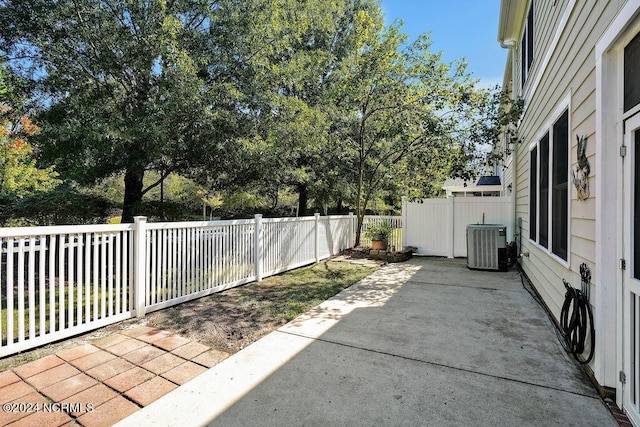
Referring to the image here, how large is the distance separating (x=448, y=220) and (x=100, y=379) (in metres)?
8.37

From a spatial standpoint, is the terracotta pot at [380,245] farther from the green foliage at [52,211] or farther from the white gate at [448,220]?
the green foliage at [52,211]

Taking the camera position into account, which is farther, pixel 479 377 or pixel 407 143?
pixel 407 143

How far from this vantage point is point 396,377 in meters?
Answer: 2.67

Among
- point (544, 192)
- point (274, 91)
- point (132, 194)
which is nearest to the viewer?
point (544, 192)

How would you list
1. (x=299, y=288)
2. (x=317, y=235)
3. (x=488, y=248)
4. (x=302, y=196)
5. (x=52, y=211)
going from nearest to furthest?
1. (x=299, y=288)
2. (x=488, y=248)
3. (x=52, y=211)
4. (x=317, y=235)
5. (x=302, y=196)

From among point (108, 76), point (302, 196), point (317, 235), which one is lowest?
point (317, 235)

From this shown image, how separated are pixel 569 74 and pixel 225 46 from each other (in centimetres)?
578

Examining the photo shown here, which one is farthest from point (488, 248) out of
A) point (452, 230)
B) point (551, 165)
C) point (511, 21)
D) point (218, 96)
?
point (218, 96)

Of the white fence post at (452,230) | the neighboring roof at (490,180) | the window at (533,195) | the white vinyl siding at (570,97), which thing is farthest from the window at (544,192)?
the neighboring roof at (490,180)

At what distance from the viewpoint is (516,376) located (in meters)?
2.70

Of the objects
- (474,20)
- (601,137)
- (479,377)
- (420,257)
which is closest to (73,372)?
(479,377)

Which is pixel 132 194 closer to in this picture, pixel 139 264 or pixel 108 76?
pixel 108 76

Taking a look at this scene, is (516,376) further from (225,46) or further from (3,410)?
(225,46)

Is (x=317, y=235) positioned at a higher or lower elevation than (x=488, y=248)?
higher
